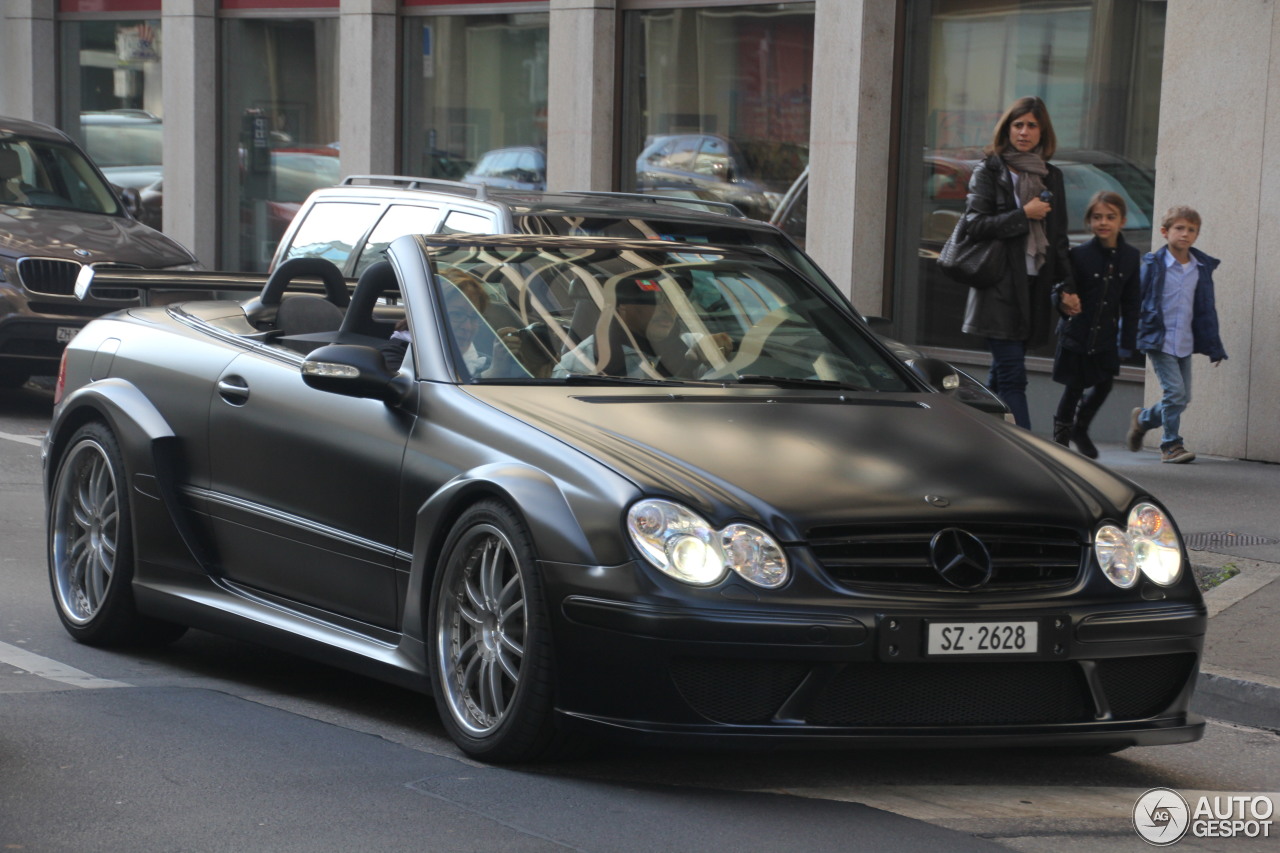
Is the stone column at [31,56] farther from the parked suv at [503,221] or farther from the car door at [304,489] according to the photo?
the car door at [304,489]

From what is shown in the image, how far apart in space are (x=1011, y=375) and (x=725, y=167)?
647cm

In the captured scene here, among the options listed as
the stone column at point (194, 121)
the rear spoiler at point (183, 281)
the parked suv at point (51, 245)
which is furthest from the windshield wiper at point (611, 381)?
the stone column at point (194, 121)

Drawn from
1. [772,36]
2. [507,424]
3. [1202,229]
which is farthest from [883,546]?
[772,36]

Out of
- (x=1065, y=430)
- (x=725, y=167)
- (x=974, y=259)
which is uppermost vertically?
(x=725, y=167)

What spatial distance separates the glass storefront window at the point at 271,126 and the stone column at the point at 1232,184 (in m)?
11.6

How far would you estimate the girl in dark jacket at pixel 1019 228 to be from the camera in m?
11.0

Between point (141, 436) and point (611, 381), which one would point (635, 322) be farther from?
point (141, 436)

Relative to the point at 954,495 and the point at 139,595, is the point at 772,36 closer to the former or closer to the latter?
the point at 139,595

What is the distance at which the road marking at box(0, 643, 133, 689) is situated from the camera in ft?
21.1

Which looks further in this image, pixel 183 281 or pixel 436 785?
pixel 183 281

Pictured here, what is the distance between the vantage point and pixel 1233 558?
353 inches

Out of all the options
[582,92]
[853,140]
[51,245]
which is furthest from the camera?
[582,92]

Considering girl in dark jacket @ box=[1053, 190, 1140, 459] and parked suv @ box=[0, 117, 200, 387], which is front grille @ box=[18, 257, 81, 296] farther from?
girl in dark jacket @ box=[1053, 190, 1140, 459]

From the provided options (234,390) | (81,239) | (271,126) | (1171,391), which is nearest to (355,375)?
(234,390)
